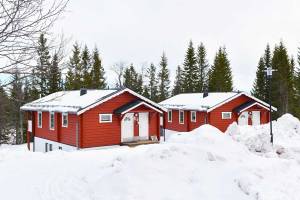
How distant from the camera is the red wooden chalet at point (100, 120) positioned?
21.2 m

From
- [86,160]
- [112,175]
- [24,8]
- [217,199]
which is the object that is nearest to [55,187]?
[112,175]

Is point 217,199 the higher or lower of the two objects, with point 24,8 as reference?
lower

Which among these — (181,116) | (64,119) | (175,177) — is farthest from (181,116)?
(175,177)

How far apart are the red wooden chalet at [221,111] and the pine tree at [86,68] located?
1792cm

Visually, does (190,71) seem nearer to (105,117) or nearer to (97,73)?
(97,73)

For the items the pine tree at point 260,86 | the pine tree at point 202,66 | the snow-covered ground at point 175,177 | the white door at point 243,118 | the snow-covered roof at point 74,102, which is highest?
the pine tree at point 202,66

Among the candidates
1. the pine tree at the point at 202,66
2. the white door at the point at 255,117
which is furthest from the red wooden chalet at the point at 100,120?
the pine tree at the point at 202,66

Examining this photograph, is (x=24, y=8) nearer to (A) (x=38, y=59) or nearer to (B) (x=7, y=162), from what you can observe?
(A) (x=38, y=59)

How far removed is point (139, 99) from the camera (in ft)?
77.5

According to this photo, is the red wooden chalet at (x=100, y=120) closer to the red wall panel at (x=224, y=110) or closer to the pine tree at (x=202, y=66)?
the red wall panel at (x=224, y=110)

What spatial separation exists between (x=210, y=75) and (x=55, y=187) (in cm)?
4679

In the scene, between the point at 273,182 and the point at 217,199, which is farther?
the point at 273,182

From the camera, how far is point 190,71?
53250 millimetres

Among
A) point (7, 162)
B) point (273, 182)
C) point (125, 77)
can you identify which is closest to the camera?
point (273, 182)
